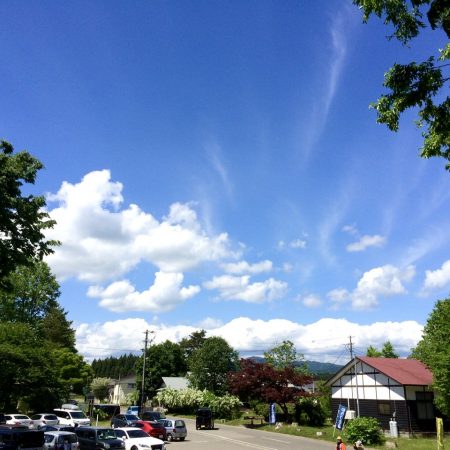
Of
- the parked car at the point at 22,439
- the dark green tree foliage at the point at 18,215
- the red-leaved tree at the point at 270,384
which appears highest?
the dark green tree foliage at the point at 18,215

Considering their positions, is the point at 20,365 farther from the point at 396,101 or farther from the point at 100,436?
the point at 396,101

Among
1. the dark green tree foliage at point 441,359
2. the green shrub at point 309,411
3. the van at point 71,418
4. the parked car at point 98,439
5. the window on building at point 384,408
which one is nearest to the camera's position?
the parked car at point 98,439

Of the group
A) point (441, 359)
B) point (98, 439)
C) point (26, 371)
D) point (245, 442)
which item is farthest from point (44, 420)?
point (441, 359)

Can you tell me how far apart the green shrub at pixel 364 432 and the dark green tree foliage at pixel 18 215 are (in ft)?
85.3

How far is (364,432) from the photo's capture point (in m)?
32.2

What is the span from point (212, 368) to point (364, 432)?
3260cm

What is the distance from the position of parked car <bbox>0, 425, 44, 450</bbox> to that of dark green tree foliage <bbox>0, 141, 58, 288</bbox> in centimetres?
625

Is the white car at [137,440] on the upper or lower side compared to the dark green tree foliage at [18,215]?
lower

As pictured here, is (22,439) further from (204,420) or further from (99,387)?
(99,387)

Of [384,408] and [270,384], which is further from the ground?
[270,384]

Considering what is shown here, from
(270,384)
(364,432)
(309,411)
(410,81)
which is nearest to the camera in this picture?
(410,81)

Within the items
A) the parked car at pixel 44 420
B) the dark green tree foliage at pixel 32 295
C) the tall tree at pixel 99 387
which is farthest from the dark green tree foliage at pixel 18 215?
the tall tree at pixel 99 387

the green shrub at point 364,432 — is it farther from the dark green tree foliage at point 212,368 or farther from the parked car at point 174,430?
the dark green tree foliage at point 212,368

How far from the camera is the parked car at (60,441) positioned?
20578 millimetres
